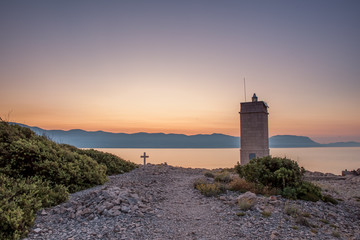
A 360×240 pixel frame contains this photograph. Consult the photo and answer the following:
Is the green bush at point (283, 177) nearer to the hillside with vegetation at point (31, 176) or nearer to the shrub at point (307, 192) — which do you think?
the shrub at point (307, 192)

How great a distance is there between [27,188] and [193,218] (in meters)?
5.17

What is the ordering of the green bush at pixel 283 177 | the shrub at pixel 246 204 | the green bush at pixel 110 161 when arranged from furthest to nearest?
the green bush at pixel 110 161 < the green bush at pixel 283 177 < the shrub at pixel 246 204

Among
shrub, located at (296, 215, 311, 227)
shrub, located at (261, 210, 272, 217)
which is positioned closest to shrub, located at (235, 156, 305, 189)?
shrub, located at (261, 210, 272, 217)

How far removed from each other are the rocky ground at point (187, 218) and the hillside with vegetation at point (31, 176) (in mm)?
439

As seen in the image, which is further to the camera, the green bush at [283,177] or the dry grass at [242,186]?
the dry grass at [242,186]

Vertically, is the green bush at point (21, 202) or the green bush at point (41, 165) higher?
the green bush at point (41, 165)

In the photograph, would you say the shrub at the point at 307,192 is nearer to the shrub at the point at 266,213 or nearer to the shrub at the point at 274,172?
the shrub at the point at 274,172

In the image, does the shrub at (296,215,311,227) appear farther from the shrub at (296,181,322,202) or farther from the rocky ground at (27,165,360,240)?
the shrub at (296,181,322,202)

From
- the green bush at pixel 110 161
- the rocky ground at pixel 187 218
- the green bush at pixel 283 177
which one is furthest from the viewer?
the green bush at pixel 110 161

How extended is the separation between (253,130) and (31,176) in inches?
675

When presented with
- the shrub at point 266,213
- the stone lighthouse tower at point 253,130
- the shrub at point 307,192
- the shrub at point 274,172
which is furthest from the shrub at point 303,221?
the stone lighthouse tower at point 253,130

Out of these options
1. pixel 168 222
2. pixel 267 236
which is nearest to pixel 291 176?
pixel 267 236

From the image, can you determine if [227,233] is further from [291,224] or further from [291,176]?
[291,176]

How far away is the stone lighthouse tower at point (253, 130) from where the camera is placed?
2158 cm
